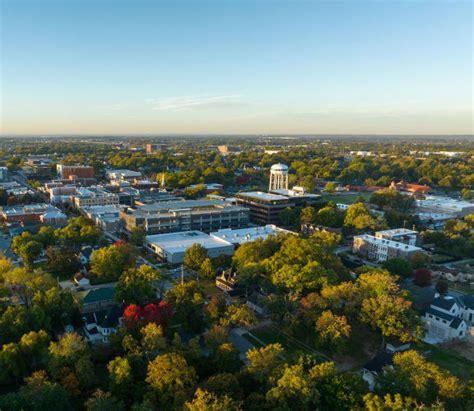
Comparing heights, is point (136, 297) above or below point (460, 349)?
above

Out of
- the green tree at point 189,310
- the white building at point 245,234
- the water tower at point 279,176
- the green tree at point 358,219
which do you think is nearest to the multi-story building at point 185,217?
the white building at point 245,234

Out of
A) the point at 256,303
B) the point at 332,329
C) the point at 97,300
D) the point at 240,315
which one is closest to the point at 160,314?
the point at 240,315

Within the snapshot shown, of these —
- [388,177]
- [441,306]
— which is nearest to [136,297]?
[441,306]

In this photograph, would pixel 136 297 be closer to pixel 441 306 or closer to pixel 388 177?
pixel 441 306

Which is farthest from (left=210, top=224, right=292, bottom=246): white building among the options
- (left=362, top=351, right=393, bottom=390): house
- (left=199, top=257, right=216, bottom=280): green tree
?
(left=362, top=351, right=393, bottom=390): house

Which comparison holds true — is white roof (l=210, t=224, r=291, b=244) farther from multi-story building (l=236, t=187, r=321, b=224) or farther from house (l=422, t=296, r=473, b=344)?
house (l=422, t=296, r=473, b=344)
